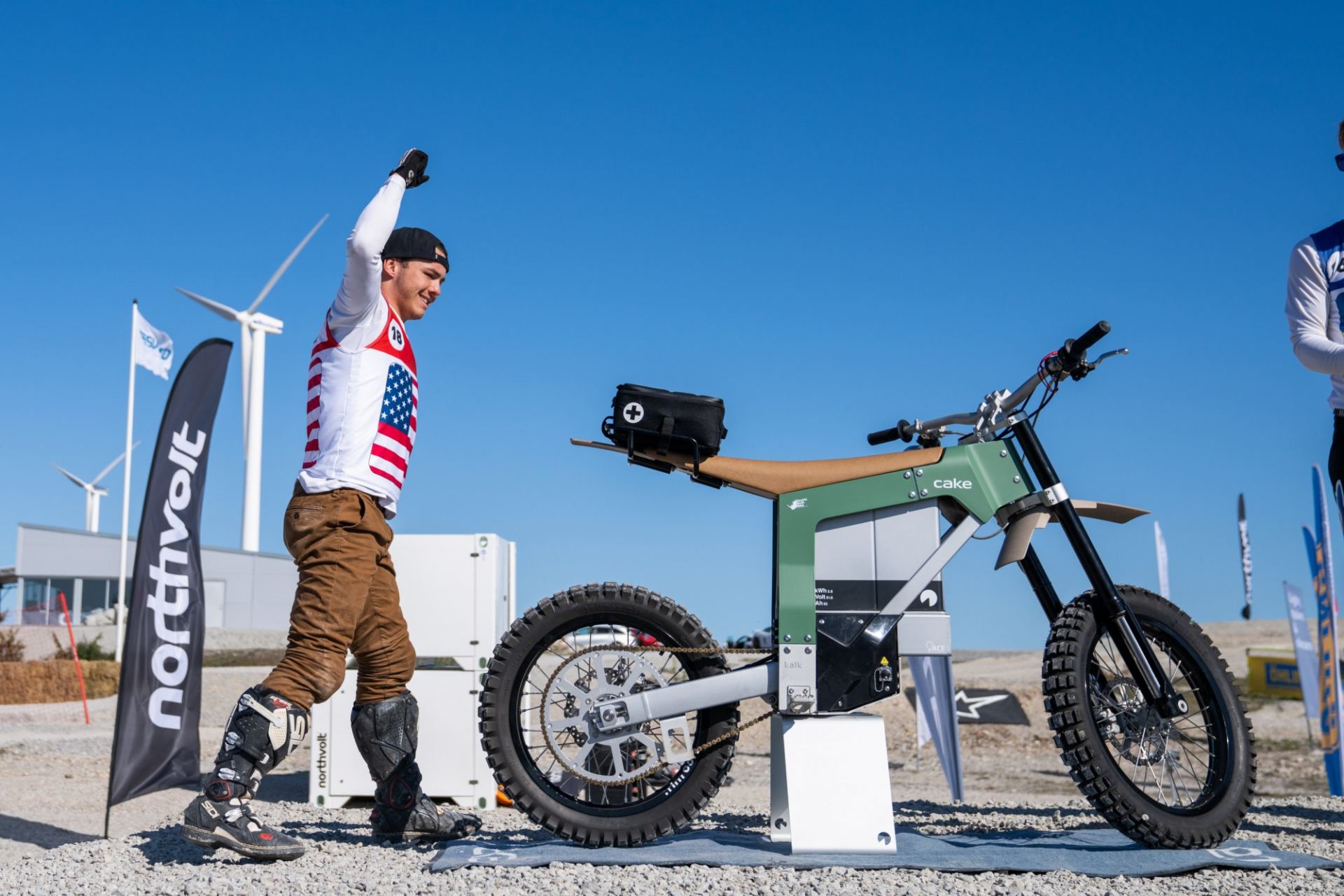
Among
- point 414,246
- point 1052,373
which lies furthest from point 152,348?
point 1052,373

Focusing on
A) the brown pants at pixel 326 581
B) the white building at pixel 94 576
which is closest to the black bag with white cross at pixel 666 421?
the brown pants at pixel 326 581

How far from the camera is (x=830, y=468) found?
384 cm

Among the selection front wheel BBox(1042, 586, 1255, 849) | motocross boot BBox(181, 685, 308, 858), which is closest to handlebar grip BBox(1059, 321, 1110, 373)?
front wheel BBox(1042, 586, 1255, 849)

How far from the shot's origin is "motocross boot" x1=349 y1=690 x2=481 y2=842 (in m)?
3.99

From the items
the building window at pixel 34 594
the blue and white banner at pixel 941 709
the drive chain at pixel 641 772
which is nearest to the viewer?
the drive chain at pixel 641 772

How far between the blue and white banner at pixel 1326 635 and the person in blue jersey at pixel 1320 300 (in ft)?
13.2

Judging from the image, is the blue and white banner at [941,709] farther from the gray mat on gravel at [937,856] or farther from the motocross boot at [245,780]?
the motocross boot at [245,780]

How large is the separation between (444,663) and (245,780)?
10.1 feet

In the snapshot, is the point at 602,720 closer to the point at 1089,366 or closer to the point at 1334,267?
the point at 1089,366

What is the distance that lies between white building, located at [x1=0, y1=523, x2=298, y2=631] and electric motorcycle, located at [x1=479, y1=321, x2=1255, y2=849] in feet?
128

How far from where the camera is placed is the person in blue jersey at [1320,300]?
423 centimetres

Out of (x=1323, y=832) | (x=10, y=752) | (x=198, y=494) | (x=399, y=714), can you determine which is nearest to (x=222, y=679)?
(x=10, y=752)

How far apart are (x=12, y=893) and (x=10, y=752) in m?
9.69

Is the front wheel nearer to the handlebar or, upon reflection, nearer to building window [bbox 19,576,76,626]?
the handlebar
